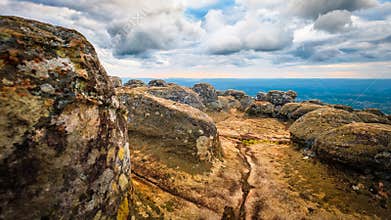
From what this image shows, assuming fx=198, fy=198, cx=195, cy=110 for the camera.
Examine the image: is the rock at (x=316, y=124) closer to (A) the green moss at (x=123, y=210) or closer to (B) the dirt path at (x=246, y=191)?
(B) the dirt path at (x=246, y=191)

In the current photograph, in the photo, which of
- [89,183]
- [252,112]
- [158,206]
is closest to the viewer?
[89,183]

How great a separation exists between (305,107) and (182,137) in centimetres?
5117

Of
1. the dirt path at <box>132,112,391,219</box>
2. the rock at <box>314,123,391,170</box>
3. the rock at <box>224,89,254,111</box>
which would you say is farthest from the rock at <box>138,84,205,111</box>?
the rock at <box>224,89,254,111</box>

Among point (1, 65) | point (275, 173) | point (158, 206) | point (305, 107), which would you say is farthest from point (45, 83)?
point (305, 107)

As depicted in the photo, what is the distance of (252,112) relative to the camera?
7200cm

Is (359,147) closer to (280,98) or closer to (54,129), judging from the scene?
(54,129)

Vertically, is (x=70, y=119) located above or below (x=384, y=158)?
above

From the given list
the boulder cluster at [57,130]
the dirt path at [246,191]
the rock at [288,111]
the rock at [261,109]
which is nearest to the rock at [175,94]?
the rock at [261,109]

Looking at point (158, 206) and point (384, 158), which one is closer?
point (158, 206)

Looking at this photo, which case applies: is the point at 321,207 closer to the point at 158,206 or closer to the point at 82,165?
the point at 158,206

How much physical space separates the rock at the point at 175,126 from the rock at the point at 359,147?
11431 mm

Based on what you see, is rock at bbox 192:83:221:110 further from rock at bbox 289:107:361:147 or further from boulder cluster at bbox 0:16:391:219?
boulder cluster at bbox 0:16:391:219

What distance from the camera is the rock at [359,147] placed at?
16812mm

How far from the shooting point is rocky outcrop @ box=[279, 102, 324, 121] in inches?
2266
